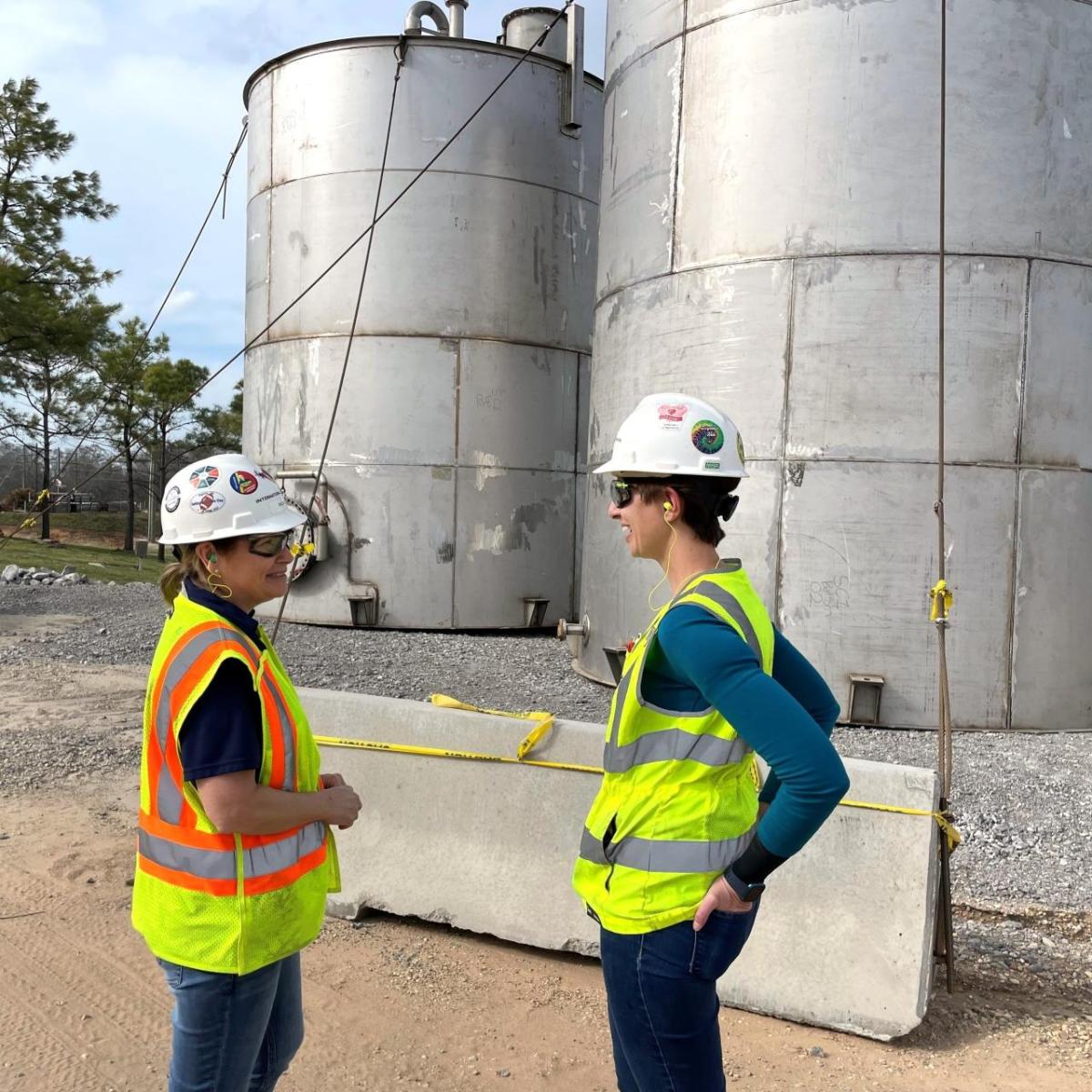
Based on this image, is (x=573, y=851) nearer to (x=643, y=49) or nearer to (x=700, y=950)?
(x=700, y=950)

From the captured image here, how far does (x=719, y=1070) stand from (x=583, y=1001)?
188 centimetres

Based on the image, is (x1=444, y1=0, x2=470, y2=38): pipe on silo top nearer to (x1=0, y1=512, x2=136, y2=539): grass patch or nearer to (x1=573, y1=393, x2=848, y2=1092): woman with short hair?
(x1=573, y1=393, x2=848, y2=1092): woman with short hair

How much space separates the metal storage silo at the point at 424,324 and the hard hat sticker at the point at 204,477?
35.1 ft

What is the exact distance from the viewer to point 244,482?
2.20 metres

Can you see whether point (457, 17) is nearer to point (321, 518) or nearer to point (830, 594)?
point (321, 518)

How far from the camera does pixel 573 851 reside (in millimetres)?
4078

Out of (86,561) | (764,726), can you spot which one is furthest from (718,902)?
(86,561)

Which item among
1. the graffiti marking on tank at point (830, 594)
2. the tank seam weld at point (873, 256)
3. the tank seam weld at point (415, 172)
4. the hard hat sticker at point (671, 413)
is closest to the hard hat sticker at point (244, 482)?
the hard hat sticker at point (671, 413)

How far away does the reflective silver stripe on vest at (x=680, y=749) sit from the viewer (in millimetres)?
1919

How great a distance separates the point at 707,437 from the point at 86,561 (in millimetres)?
25254

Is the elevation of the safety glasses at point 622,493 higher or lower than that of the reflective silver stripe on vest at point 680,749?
higher

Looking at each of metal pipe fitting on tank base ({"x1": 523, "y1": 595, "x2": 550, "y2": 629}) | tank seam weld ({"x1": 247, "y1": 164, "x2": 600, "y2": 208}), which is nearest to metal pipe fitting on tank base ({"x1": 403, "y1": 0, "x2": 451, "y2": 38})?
tank seam weld ({"x1": 247, "y1": 164, "x2": 600, "y2": 208})

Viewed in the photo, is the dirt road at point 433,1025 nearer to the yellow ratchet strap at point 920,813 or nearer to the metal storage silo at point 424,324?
the yellow ratchet strap at point 920,813

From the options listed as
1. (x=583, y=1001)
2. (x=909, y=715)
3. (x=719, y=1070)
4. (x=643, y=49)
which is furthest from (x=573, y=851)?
(x=643, y=49)
